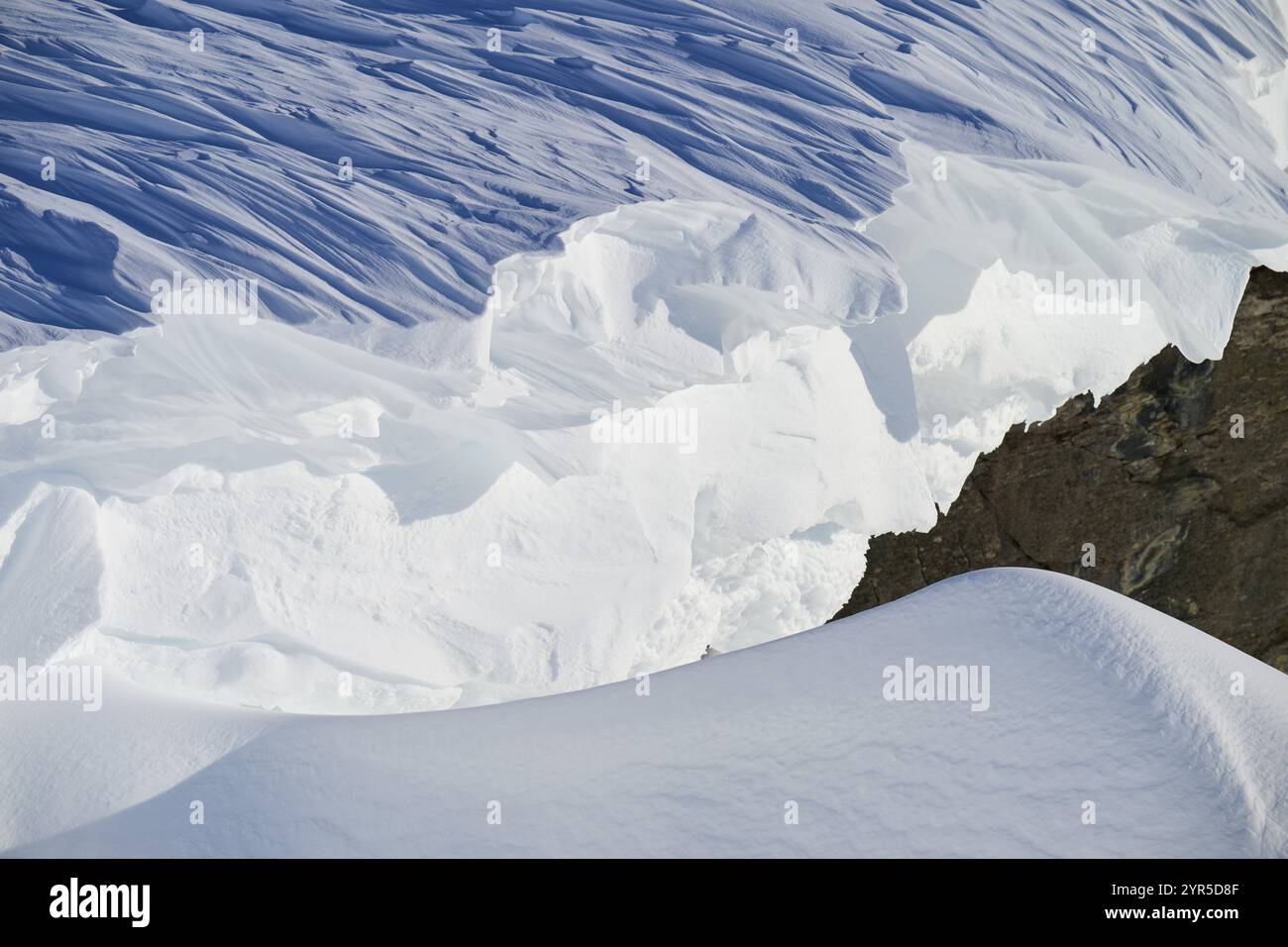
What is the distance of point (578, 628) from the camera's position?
1.89 m

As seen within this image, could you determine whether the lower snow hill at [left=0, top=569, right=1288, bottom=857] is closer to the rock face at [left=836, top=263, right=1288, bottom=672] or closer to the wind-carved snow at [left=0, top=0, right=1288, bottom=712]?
the wind-carved snow at [left=0, top=0, right=1288, bottom=712]

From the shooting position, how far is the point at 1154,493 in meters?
2.89

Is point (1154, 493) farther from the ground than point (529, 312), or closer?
closer

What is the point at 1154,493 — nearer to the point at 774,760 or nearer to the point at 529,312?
the point at 529,312

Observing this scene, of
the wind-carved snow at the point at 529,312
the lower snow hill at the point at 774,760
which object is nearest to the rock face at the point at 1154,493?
the wind-carved snow at the point at 529,312

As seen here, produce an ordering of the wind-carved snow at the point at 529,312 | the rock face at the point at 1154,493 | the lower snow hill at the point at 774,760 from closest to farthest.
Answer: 1. the lower snow hill at the point at 774,760
2. the wind-carved snow at the point at 529,312
3. the rock face at the point at 1154,493

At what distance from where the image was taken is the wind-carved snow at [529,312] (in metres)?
1.64

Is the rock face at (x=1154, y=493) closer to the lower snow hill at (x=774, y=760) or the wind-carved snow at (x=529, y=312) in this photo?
the wind-carved snow at (x=529, y=312)

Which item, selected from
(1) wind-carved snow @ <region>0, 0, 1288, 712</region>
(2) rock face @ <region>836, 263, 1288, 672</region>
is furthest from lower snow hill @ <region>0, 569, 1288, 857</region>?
(2) rock face @ <region>836, 263, 1288, 672</region>

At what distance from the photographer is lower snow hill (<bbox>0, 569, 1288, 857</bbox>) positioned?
3.94 ft

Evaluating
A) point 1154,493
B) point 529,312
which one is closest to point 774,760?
point 529,312

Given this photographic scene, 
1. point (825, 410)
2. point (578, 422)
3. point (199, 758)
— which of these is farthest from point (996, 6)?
point (199, 758)

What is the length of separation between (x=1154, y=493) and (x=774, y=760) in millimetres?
1927

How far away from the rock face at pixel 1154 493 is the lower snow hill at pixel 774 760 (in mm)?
1264
